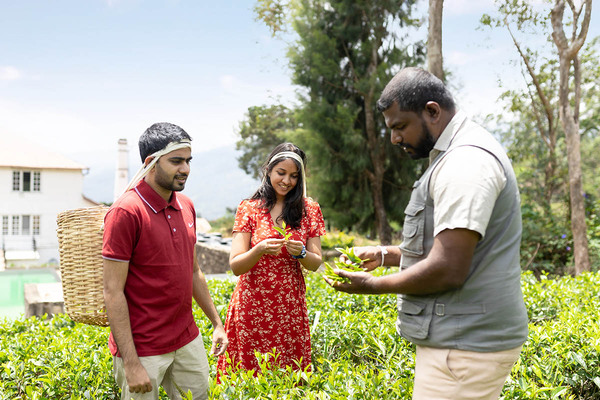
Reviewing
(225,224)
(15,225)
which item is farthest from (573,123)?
(15,225)

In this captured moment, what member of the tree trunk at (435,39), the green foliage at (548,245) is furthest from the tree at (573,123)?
the tree trunk at (435,39)

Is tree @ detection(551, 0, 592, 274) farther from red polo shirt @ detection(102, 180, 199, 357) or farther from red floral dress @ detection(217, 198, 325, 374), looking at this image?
red polo shirt @ detection(102, 180, 199, 357)

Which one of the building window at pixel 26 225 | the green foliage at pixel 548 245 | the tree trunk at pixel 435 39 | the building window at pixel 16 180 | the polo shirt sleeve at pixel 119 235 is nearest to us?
the polo shirt sleeve at pixel 119 235

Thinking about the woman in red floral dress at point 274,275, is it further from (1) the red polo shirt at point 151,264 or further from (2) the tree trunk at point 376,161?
(2) the tree trunk at point 376,161

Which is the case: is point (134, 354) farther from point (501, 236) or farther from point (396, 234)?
point (396, 234)

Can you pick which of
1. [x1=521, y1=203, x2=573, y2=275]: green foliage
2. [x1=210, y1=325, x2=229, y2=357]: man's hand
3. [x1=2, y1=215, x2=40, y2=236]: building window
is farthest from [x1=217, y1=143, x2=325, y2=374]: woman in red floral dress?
[x1=2, y1=215, x2=40, y2=236]: building window

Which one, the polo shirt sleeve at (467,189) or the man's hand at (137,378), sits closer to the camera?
the polo shirt sleeve at (467,189)

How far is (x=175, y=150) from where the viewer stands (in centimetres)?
241

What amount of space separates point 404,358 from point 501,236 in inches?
57.6

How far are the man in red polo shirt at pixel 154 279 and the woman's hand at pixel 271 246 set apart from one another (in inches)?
19.2

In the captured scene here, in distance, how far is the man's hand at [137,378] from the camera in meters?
2.17

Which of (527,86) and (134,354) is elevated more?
(527,86)

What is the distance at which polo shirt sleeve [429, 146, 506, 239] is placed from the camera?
1.59 meters

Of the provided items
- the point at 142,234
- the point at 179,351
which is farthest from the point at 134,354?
the point at 142,234
